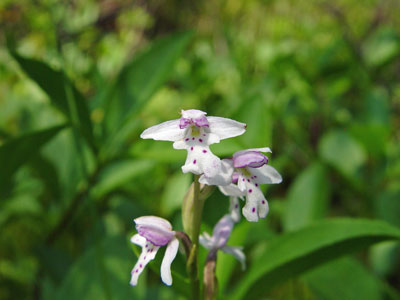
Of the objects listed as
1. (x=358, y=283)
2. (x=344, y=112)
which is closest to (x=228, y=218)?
(x=358, y=283)

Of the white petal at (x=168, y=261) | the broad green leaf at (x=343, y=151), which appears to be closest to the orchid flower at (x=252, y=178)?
the white petal at (x=168, y=261)

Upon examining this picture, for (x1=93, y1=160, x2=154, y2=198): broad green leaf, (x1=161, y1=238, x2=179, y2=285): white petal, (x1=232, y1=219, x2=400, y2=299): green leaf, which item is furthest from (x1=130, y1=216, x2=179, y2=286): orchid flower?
(x1=93, y1=160, x2=154, y2=198): broad green leaf

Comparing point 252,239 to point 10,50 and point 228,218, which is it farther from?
point 10,50

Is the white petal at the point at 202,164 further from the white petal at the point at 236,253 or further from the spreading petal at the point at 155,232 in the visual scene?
the white petal at the point at 236,253

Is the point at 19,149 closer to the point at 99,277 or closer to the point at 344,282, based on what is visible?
the point at 99,277

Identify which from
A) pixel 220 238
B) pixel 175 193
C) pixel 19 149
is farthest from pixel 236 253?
pixel 175 193

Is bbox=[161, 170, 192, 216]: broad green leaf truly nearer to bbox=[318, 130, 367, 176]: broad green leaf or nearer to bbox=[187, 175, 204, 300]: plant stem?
bbox=[318, 130, 367, 176]: broad green leaf
